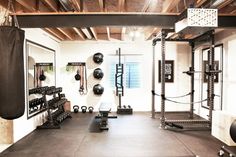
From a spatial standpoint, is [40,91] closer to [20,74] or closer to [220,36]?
[20,74]

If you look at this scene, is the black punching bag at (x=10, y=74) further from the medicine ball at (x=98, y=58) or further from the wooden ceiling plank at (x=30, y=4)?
the medicine ball at (x=98, y=58)

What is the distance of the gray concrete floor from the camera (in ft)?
12.9

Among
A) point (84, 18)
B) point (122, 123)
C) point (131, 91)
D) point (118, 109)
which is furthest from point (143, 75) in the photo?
point (84, 18)

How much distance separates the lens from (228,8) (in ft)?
15.3

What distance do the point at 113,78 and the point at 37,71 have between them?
9.78ft

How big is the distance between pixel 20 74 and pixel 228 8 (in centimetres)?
419

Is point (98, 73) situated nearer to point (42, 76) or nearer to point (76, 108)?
point (76, 108)

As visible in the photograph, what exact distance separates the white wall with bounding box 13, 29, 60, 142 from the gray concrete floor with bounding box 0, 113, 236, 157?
0.55 ft

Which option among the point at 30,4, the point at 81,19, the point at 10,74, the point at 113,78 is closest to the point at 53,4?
the point at 30,4

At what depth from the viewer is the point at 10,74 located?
2.79m

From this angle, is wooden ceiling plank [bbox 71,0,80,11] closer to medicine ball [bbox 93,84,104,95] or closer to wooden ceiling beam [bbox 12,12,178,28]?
wooden ceiling beam [bbox 12,12,178,28]

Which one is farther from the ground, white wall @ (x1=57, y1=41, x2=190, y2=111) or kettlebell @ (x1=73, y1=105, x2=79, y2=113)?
white wall @ (x1=57, y1=41, x2=190, y2=111)

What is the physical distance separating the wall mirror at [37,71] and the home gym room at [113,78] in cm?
3

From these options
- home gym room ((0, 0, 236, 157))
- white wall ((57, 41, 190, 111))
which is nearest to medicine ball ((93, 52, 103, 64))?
home gym room ((0, 0, 236, 157))
